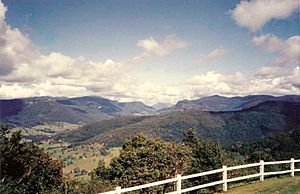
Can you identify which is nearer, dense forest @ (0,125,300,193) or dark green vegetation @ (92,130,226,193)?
dense forest @ (0,125,300,193)

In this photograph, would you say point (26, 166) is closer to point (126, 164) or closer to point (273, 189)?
point (126, 164)

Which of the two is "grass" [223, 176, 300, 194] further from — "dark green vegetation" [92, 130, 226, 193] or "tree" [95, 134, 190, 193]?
"tree" [95, 134, 190, 193]

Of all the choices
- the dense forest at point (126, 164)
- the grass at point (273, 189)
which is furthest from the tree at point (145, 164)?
the grass at point (273, 189)

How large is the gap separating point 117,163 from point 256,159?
75.0 ft

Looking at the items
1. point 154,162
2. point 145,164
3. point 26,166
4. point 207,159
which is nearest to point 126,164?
point 145,164

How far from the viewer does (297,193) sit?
1491cm

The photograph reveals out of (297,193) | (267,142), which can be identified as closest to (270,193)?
(297,193)

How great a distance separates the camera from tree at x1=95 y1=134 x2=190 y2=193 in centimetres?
4044

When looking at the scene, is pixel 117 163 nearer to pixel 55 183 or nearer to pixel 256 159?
pixel 55 183

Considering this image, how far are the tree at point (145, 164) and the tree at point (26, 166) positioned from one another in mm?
→ 6317

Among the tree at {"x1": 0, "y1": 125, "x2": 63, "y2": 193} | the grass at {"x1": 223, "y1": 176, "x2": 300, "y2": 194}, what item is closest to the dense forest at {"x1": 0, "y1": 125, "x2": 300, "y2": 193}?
the tree at {"x1": 0, "y1": 125, "x2": 63, "y2": 193}

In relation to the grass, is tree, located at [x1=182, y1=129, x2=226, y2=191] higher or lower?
lower

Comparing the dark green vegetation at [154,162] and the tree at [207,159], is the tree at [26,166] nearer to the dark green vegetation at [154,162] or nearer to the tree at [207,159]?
the dark green vegetation at [154,162]

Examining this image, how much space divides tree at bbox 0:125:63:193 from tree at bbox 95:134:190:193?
632 centimetres
